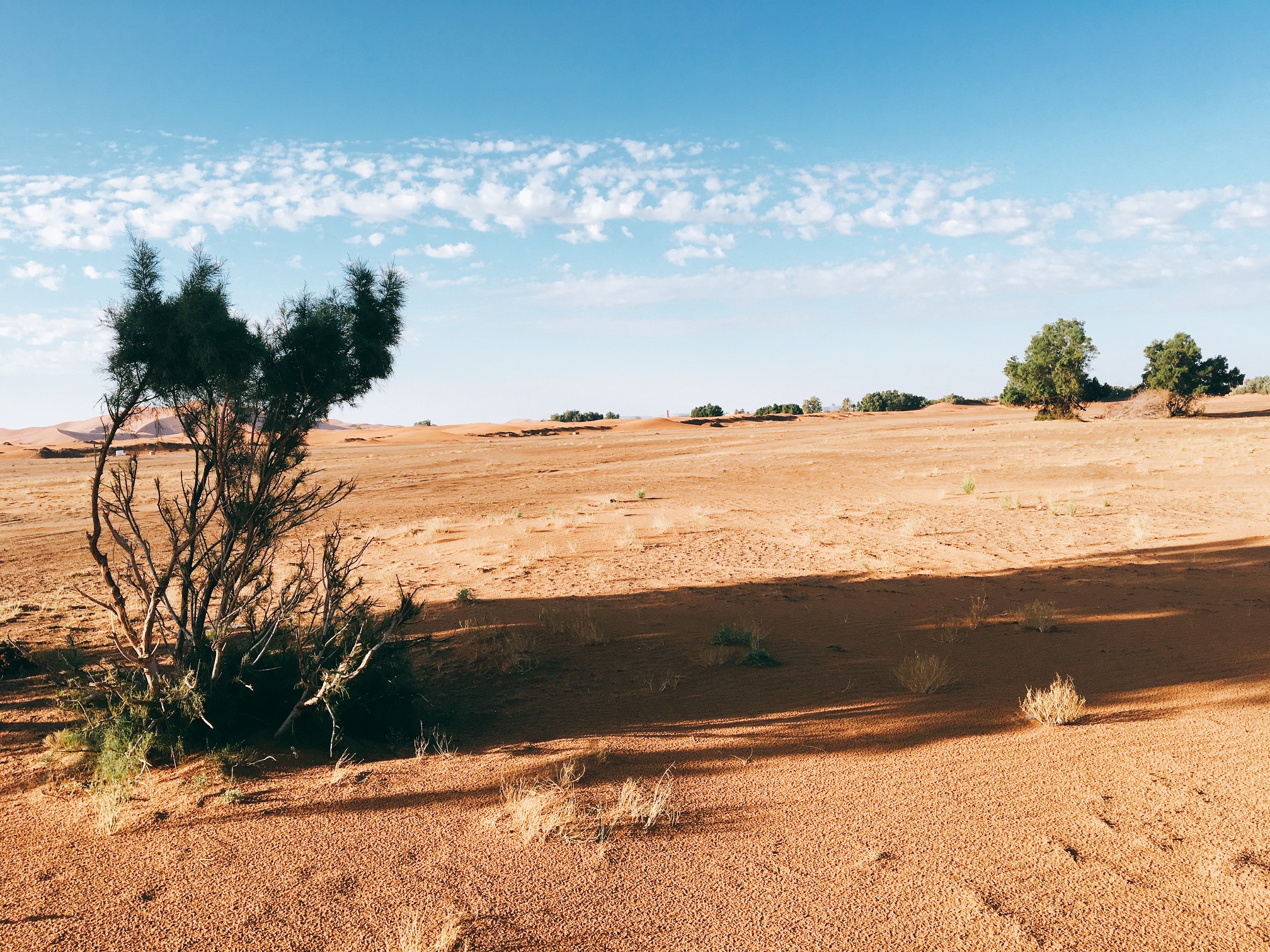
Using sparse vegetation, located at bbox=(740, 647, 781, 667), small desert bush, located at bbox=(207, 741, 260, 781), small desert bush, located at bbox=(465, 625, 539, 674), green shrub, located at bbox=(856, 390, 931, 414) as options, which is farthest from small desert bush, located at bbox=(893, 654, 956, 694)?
green shrub, located at bbox=(856, 390, 931, 414)

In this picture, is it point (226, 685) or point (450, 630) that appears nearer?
point (226, 685)

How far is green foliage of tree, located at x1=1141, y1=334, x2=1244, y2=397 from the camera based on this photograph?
54000 mm

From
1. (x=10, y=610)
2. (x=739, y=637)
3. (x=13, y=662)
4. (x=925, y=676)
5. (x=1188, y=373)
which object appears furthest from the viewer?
(x=1188, y=373)

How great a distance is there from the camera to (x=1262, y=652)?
7.99 m

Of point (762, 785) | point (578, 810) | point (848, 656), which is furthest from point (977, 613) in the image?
point (578, 810)

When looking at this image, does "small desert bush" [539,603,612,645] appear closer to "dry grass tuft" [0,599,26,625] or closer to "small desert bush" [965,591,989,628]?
"small desert bush" [965,591,989,628]

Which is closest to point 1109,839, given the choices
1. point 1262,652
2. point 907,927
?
point 907,927

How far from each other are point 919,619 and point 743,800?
607 centimetres

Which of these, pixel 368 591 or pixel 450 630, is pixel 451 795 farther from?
pixel 368 591

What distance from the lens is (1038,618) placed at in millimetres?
9523

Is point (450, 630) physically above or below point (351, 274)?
below

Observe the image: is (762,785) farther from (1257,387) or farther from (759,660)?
(1257,387)

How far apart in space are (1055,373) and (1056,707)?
2249 inches

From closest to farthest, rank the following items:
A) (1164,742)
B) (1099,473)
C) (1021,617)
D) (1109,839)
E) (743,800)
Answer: (1109,839) < (743,800) < (1164,742) < (1021,617) < (1099,473)
